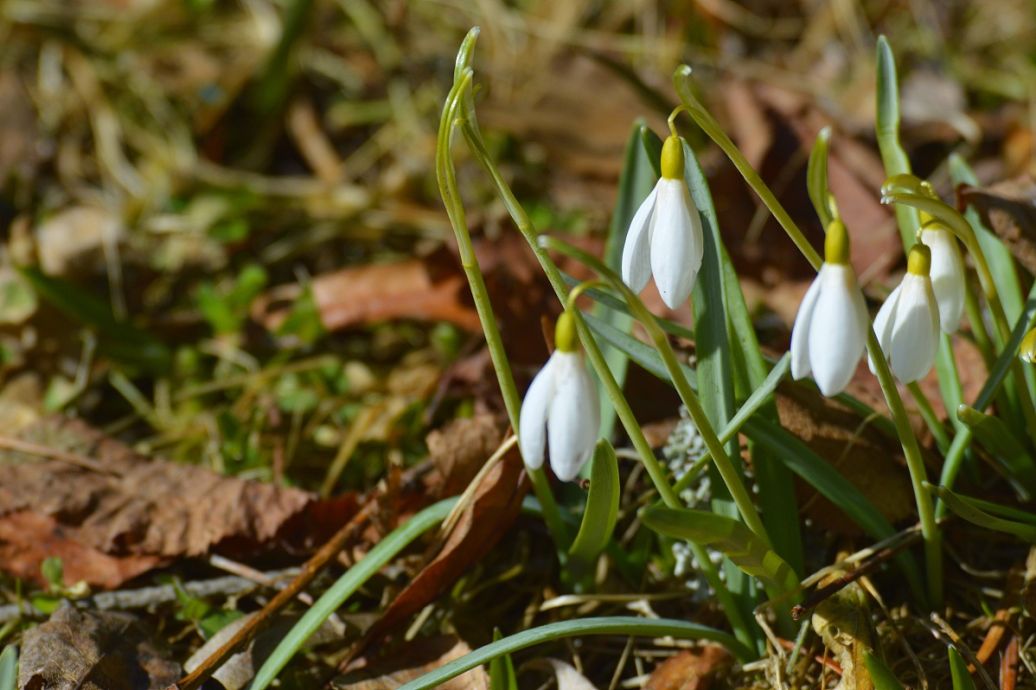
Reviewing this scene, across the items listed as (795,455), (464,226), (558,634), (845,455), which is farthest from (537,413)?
(845,455)

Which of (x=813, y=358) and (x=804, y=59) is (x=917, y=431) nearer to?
(x=813, y=358)

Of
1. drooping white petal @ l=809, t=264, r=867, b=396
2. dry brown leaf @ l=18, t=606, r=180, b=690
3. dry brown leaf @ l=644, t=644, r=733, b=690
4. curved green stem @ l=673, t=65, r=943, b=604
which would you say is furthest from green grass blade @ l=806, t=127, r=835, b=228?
dry brown leaf @ l=18, t=606, r=180, b=690

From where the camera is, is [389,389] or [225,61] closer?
[389,389]

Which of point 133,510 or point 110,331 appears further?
point 110,331

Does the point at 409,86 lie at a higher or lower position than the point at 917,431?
higher

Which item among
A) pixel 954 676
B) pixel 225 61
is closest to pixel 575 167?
pixel 225 61

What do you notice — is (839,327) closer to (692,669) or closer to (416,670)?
(692,669)

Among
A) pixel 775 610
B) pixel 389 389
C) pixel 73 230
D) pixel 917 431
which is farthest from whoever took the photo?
pixel 73 230
